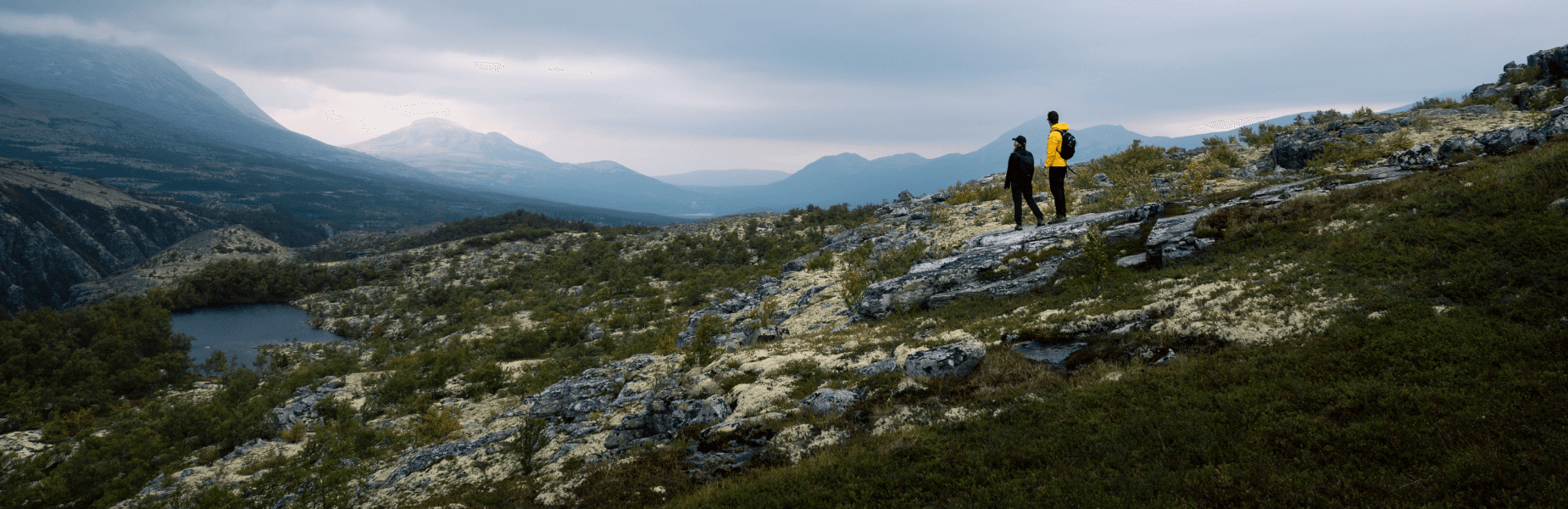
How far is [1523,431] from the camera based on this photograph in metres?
5.72

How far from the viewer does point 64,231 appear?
391 feet

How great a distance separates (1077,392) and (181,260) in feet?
370

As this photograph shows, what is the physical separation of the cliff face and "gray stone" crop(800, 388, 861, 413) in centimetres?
14573

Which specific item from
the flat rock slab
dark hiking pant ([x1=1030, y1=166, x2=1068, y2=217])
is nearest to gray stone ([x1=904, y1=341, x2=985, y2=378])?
the flat rock slab

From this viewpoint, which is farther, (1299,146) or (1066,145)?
(1299,146)

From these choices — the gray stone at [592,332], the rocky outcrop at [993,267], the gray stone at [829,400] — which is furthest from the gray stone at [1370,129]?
the gray stone at [592,332]

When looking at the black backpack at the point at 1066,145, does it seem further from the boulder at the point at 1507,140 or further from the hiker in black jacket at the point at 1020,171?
the boulder at the point at 1507,140

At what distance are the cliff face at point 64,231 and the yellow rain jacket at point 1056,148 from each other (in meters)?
150

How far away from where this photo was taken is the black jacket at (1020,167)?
1794 cm

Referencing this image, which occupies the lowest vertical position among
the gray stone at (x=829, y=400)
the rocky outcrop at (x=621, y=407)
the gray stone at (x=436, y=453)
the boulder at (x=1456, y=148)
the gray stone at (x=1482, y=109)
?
the gray stone at (x=436, y=453)

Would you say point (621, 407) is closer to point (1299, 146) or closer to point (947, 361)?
point (947, 361)

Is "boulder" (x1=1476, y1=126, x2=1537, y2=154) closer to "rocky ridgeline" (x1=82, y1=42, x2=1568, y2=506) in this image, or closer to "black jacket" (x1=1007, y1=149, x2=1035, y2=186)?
"rocky ridgeline" (x1=82, y1=42, x2=1568, y2=506)

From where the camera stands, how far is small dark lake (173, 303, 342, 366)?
155ft

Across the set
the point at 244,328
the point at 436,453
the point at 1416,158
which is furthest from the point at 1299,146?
the point at 244,328
